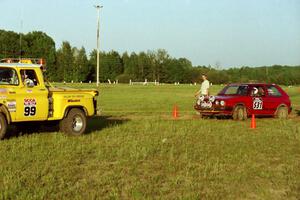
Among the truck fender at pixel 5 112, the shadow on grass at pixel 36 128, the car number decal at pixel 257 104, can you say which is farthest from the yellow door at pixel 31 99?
the car number decal at pixel 257 104

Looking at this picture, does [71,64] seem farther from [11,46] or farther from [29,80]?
[29,80]

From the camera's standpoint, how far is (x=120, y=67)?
123625mm

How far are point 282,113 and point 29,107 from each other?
11.2 metres

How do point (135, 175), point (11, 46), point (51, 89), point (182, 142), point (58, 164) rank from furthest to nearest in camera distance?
point (11, 46) → point (51, 89) → point (182, 142) → point (58, 164) → point (135, 175)

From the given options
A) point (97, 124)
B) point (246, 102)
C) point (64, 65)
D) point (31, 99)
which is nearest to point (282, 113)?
point (246, 102)

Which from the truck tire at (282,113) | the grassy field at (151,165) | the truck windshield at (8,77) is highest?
the truck windshield at (8,77)

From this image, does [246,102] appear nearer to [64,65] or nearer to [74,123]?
[74,123]

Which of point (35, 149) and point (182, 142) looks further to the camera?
point (182, 142)

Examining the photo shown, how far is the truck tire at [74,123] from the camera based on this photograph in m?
13.1

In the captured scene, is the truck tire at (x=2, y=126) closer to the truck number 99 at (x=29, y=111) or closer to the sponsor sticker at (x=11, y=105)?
the sponsor sticker at (x=11, y=105)

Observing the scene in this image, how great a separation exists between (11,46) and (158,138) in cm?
9227

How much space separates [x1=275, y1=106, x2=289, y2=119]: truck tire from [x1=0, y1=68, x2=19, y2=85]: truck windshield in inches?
438

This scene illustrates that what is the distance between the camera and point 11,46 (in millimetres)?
99438

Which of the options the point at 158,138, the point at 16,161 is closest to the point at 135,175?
the point at 16,161
